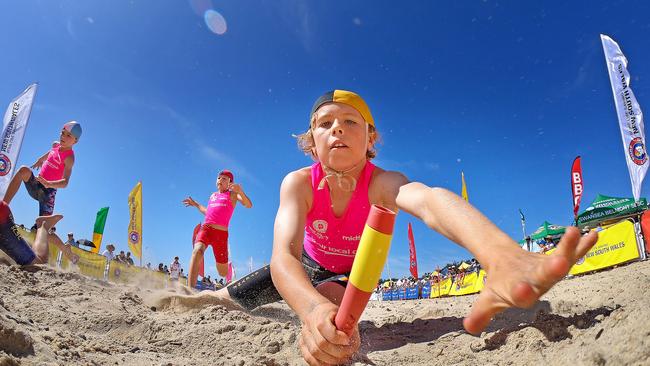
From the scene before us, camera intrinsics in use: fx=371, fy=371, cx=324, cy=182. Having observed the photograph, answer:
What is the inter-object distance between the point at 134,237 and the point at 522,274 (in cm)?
1611

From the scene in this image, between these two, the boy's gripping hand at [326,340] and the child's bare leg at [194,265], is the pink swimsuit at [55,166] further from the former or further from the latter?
the boy's gripping hand at [326,340]

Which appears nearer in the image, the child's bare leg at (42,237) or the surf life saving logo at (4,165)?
the child's bare leg at (42,237)

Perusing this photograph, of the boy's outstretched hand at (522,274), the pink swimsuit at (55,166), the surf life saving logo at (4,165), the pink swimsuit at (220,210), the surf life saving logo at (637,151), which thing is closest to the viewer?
the boy's outstretched hand at (522,274)

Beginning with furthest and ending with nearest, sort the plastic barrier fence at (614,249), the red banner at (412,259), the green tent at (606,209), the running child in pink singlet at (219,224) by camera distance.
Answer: the red banner at (412,259) → the green tent at (606,209) → the plastic barrier fence at (614,249) → the running child in pink singlet at (219,224)

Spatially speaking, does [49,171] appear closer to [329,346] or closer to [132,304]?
[132,304]

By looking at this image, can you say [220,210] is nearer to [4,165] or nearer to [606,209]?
[4,165]

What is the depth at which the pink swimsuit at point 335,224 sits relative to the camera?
2.43m

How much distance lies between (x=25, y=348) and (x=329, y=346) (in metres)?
1.22

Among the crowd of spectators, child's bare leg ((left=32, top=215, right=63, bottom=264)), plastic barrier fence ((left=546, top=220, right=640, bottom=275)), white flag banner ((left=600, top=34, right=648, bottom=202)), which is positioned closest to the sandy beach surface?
child's bare leg ((left=32, top=215, right=63, bottom=264))

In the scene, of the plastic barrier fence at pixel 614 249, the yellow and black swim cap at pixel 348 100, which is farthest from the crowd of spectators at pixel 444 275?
the yellow and black swim cap at pixel 348 100

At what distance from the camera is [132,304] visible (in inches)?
140

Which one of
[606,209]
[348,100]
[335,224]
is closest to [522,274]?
[348,100]

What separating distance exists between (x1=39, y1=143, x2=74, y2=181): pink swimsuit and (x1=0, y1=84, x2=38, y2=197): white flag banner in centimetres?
612

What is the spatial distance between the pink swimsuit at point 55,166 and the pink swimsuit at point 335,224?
409 centimetres
